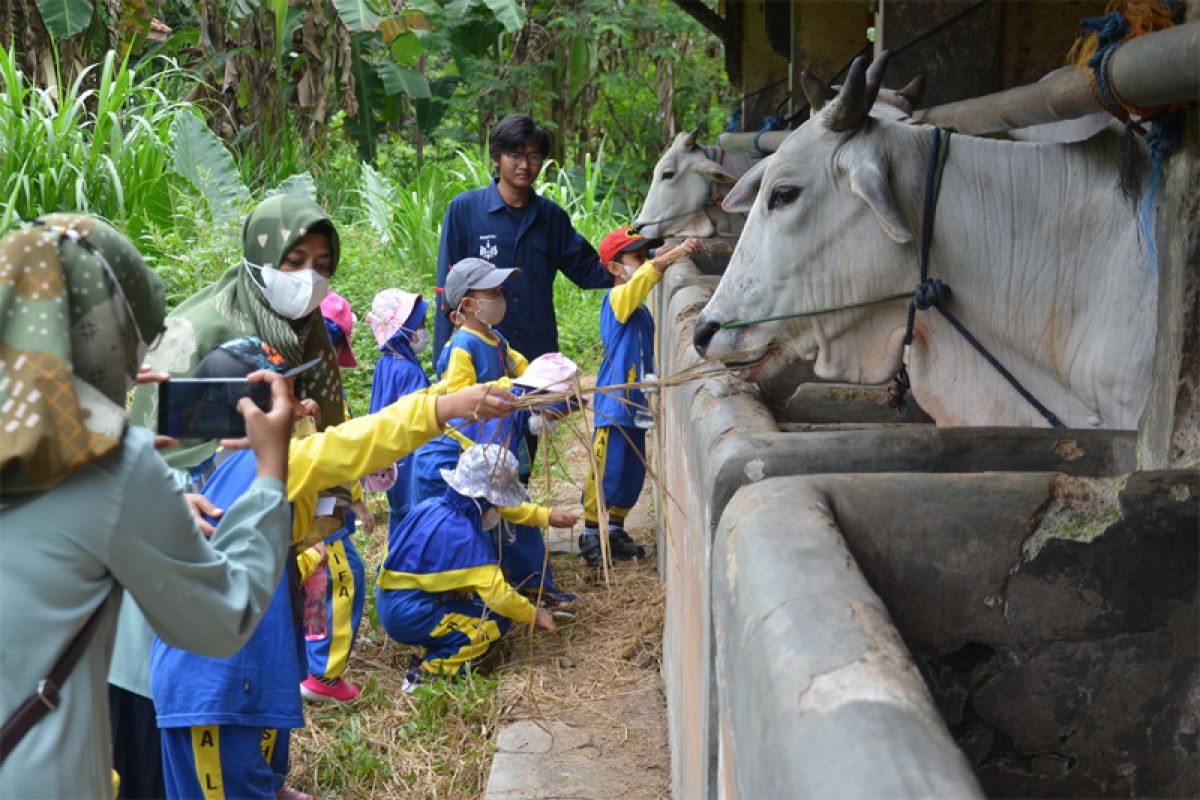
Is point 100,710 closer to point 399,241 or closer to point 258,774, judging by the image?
point 258,774

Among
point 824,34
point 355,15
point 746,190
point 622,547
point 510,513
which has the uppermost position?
point 355,15

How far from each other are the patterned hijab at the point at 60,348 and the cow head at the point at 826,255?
6.25 ft

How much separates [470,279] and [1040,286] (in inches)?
101

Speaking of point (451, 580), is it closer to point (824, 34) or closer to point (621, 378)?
point (621, 378)

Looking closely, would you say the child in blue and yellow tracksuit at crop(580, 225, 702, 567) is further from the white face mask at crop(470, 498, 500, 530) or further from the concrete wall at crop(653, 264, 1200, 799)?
the concrete wall at crop(653, 264, 1200, 799)

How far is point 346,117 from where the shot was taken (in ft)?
47.9

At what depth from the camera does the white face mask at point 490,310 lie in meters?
5.27

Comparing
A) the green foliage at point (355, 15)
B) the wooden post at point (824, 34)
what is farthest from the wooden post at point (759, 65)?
the green foliage at point (355, 15)

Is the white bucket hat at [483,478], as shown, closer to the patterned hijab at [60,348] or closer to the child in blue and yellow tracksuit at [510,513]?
the child in blue and yellow tracksuit at [510,513]

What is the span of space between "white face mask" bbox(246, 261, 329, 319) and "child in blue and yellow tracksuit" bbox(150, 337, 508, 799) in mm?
124

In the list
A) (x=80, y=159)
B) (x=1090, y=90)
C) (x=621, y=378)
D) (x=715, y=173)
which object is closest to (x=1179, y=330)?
(x=1090, y=90)

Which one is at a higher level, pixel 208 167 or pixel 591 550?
pixel 208 167

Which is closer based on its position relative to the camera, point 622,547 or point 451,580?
point 451,580

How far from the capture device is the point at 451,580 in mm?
5184
